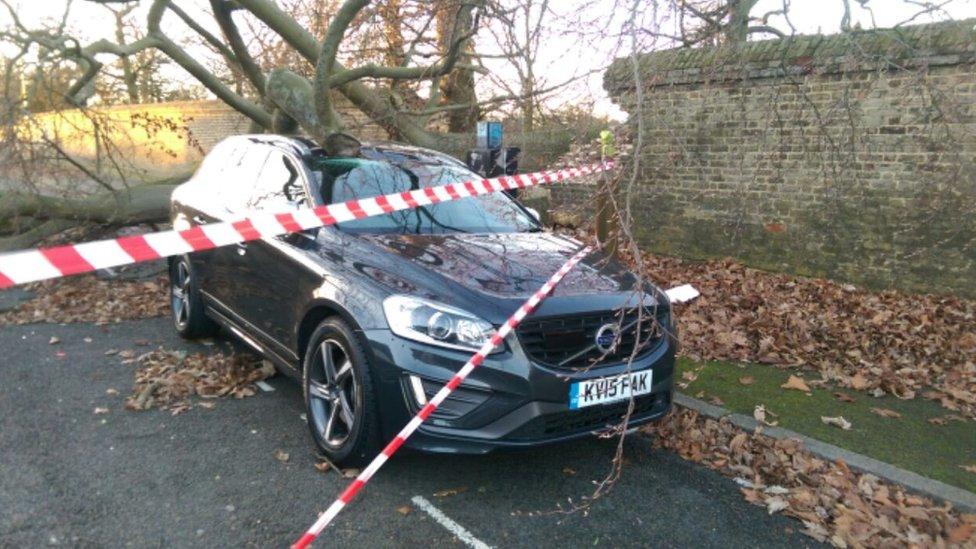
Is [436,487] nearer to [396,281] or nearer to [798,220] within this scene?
[396,281]

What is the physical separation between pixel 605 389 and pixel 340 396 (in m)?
1.39

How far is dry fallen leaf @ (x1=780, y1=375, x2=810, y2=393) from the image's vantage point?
211 inches

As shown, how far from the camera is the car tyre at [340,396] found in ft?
12.1

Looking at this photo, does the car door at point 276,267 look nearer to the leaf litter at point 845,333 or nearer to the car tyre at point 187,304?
the car tyre at point 187,304

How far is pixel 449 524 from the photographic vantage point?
3498 millimetres

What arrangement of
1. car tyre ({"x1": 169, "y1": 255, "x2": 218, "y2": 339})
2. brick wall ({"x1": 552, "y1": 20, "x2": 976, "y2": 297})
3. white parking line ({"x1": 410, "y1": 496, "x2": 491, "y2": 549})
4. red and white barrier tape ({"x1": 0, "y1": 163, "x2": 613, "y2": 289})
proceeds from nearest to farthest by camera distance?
red and white barrier tape ({"x1": 0, "y1": 163, "x2": 613, "y2": 289}) → white parking line ({"x1": 410, "y1": 496, "x2": 491, "y2": 549}) → car tyre ({"x1": 169, "y1": 255, "x2": 218, "y2": 339}) → brick wall ({"x1": 552, "y1": 20, "x2": 976, "y2": 297})

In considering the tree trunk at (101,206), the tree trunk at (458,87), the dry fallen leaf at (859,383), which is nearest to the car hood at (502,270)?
the dry fallen leaf at (859,383)

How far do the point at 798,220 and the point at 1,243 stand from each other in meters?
9.27

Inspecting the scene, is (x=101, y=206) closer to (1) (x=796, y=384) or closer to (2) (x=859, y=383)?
(1) (x=796, y=384)

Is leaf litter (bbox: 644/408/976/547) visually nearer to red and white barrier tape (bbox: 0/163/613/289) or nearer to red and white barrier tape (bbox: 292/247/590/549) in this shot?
red and white barrier tape (bbox: 292/247/590/549)

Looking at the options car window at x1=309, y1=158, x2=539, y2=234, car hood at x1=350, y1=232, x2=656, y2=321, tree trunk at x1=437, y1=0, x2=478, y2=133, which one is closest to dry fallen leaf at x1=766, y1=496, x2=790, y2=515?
car hood at x1=350, y1=232, x2=656, y2=321

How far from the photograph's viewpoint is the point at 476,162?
829 centimetres

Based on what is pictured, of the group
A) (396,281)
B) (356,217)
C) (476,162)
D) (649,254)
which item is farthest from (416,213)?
(649,254)

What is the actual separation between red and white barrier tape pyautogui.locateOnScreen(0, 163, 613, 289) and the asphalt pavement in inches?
48.7
